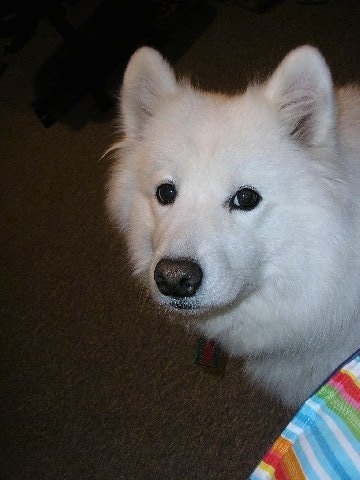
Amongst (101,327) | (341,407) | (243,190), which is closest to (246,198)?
(243,190)

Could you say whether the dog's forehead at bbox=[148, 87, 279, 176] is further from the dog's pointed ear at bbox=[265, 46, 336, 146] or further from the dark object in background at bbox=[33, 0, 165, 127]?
the dark object in background at bbox=[33, 0, 165, 127]

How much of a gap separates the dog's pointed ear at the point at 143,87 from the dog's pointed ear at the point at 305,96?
343 millimetres

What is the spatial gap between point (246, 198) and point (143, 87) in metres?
0.54

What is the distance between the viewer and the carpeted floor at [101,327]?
206cm

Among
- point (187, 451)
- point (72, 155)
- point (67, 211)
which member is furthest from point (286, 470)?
point (72, 155)

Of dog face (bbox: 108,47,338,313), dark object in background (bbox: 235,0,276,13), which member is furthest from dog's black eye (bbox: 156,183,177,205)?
dark object in background (bbox: 235,0,276,13)

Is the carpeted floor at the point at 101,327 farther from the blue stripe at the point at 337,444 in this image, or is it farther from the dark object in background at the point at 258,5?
the blue stripe at the point at 337,444

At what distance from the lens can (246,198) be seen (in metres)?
1.28

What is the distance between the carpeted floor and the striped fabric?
127 cm

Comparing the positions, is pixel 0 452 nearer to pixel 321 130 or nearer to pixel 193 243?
pixel 193 243

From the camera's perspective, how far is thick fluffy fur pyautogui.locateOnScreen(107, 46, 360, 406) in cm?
123

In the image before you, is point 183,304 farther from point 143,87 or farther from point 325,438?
point 143,87

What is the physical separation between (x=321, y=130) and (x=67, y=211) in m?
2.09

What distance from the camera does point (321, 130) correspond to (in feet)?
4.06
